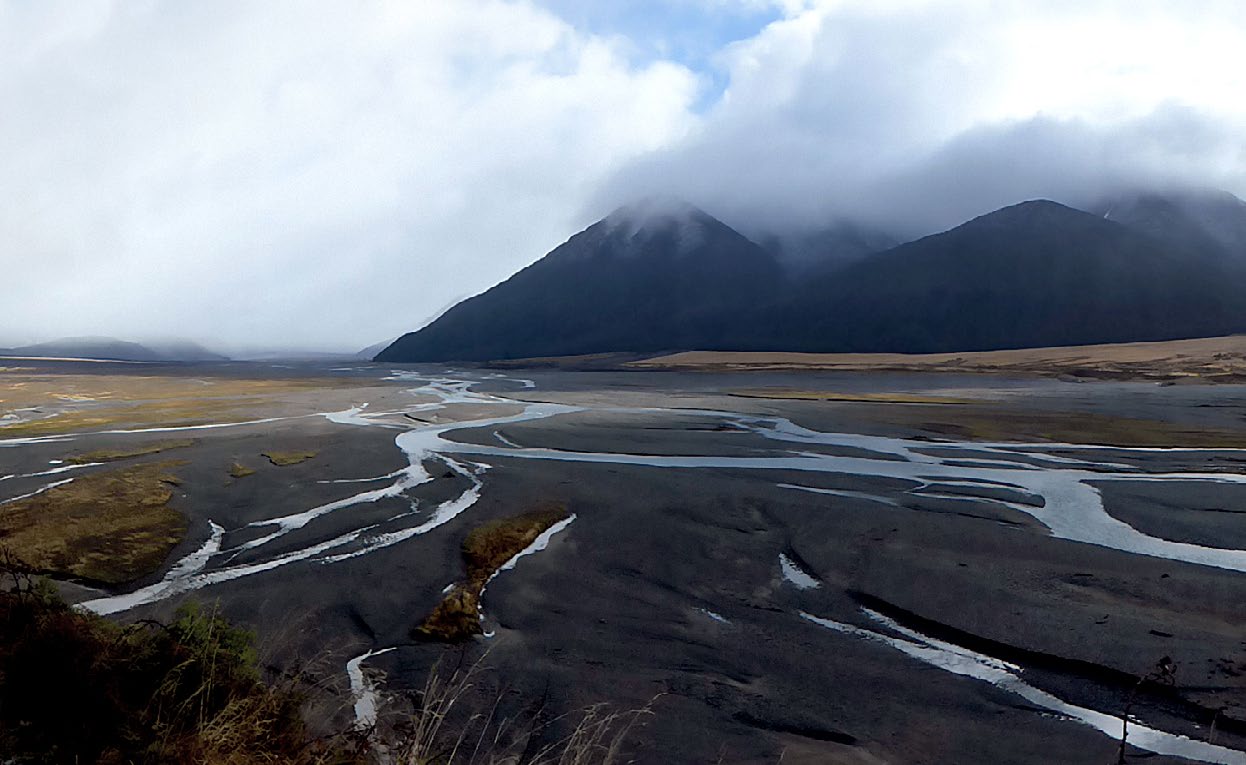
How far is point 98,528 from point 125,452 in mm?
15814

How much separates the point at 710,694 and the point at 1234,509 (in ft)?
64.2

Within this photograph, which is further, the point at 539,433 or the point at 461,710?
the point at 539,433

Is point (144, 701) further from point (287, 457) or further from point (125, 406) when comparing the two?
point (125, 406)

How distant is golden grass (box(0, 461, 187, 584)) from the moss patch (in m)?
4.46

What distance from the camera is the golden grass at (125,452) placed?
103ft

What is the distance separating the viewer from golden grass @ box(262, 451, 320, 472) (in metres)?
30.3

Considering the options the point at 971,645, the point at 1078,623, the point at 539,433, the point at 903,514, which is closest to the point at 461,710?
Answer: the point at 971,645

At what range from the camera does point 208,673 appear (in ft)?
20.9

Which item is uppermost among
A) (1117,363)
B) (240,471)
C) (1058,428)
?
(1117,363)

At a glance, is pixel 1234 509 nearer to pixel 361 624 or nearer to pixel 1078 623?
pixel 1078 623

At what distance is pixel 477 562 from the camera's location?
17.1 m

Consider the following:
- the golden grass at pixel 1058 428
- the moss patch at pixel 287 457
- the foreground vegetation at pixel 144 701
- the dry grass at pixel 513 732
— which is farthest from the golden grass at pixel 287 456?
the golden grass at pixel 1058 428

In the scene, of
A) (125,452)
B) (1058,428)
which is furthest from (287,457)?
(1058,428)

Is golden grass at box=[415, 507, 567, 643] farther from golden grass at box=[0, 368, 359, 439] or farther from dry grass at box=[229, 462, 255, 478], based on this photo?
golden grass at box=[0, 368, 359, 439]
